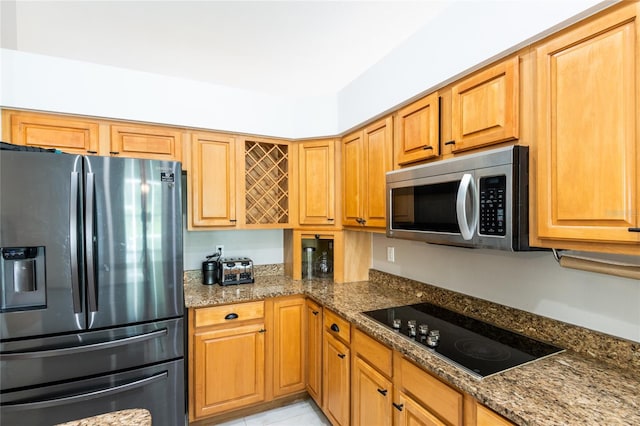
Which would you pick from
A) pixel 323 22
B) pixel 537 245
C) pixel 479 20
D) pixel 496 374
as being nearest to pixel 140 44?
pixel 323 22

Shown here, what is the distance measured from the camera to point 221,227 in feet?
8.20

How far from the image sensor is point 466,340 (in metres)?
1.44

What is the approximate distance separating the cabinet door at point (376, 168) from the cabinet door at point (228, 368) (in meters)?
1.21

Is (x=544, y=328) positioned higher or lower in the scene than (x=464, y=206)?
lower

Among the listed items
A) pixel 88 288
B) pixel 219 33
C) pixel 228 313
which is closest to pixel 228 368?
pixel 228 313

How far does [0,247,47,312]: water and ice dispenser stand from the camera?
155cm

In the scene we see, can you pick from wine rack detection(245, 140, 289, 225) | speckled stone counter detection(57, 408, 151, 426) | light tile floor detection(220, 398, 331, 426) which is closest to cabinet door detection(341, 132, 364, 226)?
wine rack detection(245, 140, 289, 225)

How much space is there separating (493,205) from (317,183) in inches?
64.2

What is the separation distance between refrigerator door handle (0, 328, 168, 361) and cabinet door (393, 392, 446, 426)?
4.73 ft

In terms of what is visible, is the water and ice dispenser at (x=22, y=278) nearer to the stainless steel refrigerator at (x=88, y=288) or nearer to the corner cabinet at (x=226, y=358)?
the stainless steel refrigerator at (x=88, y=288)

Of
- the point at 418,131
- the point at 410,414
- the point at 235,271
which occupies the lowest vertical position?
the point at 410,414

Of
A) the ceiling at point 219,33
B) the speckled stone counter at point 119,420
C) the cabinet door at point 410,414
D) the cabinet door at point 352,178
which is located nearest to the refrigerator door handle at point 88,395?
the speckled stone counter at point 119,420

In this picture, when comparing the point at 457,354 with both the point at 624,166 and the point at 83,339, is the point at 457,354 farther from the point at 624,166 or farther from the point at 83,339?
the point at 83,339

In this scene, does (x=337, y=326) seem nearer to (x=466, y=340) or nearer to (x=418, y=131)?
(x=466, y=340)
